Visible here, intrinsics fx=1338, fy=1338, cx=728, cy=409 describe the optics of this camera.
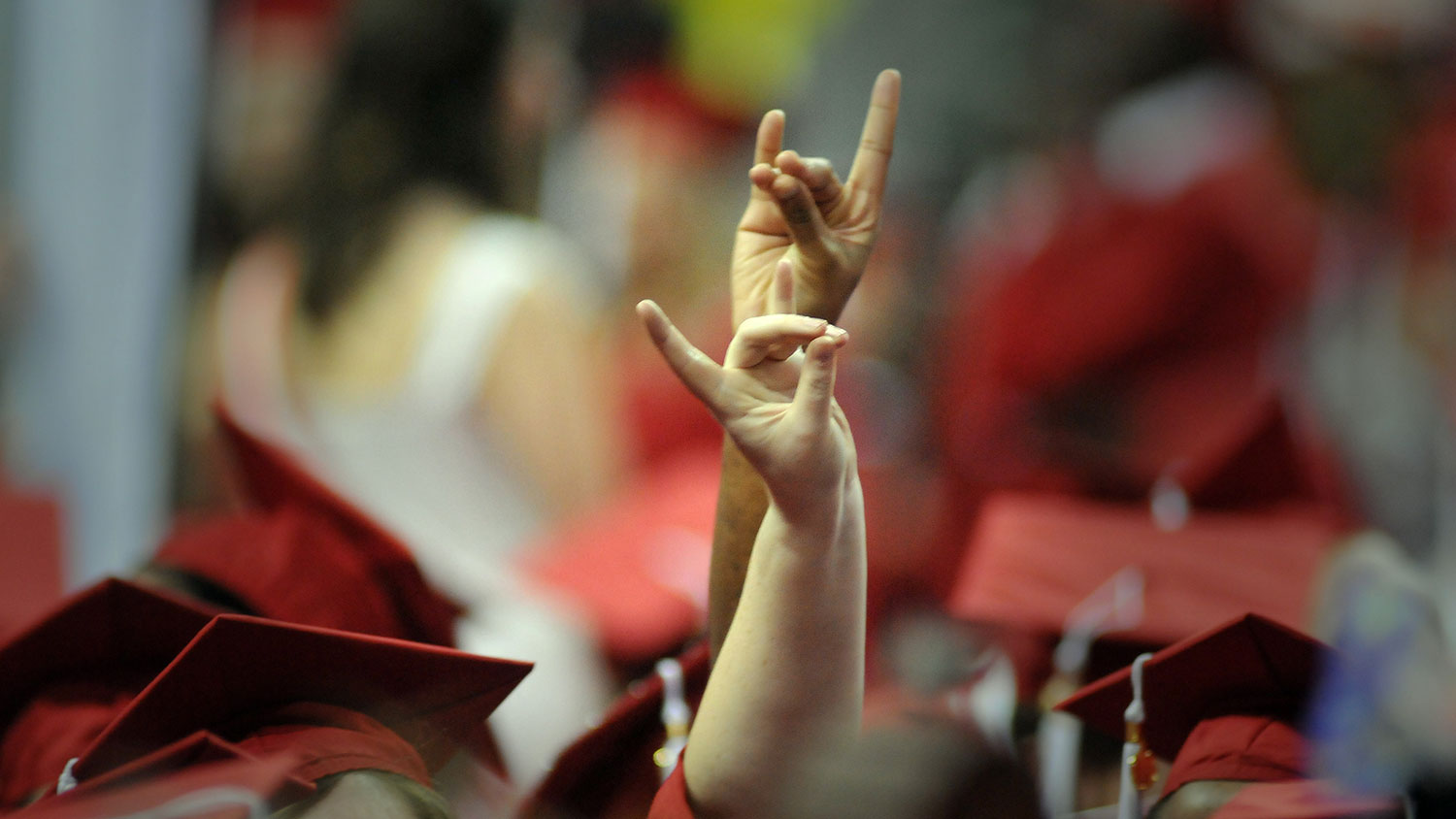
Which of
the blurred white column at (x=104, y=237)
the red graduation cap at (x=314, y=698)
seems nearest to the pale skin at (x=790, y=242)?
the red graduation cap at (x=314, y=698)

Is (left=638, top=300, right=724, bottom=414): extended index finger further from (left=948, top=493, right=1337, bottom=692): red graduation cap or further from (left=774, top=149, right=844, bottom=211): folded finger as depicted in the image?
(left=948, top=493, right=1337, bottom=692): red graduation cap

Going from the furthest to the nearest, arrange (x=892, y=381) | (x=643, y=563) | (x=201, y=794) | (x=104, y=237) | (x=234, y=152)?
(x=234, y=152), (x=104, y=237), (x=892, y=381), (x=643, y=563), (x=201, y=794)

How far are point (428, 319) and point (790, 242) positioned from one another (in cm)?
78

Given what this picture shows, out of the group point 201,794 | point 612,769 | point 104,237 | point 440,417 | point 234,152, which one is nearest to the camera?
point 201,794

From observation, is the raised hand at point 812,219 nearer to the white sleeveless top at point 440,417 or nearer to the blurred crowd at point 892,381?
the blurred crowd at point 892,381

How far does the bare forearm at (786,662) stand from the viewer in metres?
0.70

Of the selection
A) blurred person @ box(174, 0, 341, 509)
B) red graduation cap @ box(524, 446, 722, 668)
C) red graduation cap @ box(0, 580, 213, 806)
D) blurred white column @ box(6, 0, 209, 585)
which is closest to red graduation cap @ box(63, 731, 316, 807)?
red graduation cap @ box(0, 580, 213, 806)

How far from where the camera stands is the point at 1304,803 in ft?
2.20

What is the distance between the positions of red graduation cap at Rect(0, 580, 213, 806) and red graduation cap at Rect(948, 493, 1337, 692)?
657 millimetres

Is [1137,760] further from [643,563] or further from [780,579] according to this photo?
[643,563]

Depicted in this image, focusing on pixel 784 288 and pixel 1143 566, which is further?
pixel 1143 566

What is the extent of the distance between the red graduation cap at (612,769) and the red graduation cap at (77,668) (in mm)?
233

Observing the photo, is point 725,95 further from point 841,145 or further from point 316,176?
point 841,145

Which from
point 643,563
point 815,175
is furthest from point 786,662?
point 643,563
